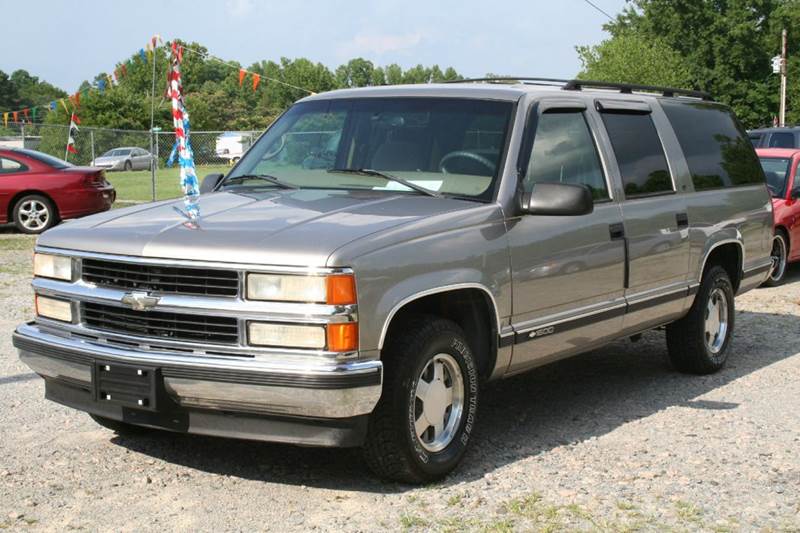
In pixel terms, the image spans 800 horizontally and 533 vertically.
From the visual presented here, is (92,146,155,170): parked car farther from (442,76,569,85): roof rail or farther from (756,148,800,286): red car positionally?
(442,76,569,85): roof rail

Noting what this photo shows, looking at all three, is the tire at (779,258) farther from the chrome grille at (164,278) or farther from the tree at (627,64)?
the tree at (627,64)

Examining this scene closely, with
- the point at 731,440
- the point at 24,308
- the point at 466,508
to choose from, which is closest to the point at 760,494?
the point at 731,440

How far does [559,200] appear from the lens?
554 centimetres

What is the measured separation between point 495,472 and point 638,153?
2.49m

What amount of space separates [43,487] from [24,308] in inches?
229

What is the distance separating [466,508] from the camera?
489cm

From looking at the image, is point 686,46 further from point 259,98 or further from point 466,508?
point 466,508

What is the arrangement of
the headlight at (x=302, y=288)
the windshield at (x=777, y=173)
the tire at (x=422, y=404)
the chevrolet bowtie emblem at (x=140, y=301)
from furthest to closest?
the windshield at (x=777, y=173)
the tire at (x=422, y=404)
the chevrolet bowtie emblem at (x=140, y=301)
the headlight at (x=302, y=288)

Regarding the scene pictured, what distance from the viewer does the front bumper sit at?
4.61m

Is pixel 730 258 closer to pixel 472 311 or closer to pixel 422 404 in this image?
pixel 472 311

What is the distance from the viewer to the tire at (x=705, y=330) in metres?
7.70

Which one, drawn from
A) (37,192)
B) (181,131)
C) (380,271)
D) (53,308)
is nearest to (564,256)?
(380,271)

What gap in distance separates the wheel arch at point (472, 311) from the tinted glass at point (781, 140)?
1452cm

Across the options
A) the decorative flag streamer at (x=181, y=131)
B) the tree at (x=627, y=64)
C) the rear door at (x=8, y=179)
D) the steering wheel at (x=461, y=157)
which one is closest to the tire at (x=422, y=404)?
the steering wheel at (x=461, y=157)
